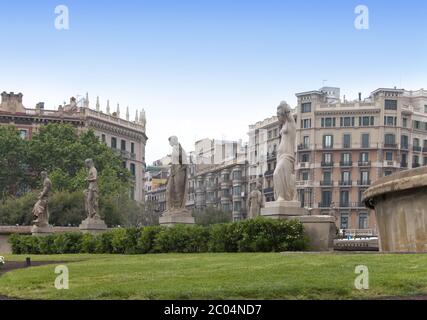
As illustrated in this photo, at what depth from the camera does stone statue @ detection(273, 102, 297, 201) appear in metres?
23.2

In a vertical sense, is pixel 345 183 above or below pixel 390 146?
below

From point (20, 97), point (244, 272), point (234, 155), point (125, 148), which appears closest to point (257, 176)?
point (234, 155)

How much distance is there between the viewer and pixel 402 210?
68.0 ft

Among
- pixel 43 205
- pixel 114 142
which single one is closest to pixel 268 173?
pixel 114 142

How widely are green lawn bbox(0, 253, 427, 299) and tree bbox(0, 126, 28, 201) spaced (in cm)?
6322

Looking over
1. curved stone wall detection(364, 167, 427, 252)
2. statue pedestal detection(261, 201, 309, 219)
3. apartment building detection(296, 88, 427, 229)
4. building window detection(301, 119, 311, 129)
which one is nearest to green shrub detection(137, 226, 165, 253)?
statue pedestal detection(261, 201, 309, 219)

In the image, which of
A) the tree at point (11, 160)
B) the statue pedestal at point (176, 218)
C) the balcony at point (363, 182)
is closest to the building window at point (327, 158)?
the balcony at point (363, 182)

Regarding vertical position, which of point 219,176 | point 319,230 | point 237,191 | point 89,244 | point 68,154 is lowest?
point 89,244

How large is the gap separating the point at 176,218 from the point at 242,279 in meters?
17.0

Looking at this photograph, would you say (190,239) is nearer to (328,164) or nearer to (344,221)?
(344,221)

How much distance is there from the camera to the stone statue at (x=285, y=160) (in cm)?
2317

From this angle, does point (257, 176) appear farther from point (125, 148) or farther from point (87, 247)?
point (87, 247)

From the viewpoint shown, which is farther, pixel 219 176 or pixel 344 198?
pixel 219 176
